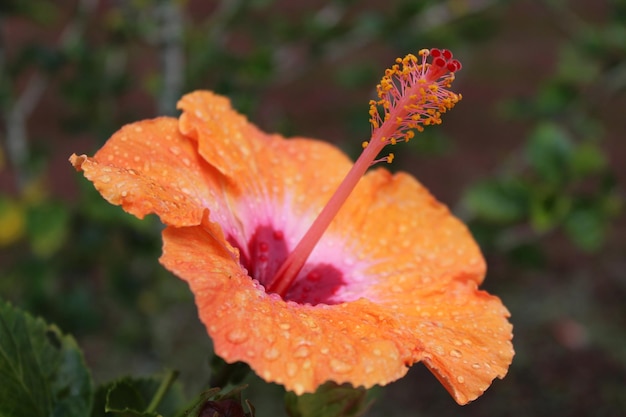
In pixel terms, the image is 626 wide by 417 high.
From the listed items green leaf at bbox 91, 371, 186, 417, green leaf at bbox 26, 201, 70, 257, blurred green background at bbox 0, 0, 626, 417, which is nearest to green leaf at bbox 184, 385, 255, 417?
green leaf at bbox 91, 371, 186, 417

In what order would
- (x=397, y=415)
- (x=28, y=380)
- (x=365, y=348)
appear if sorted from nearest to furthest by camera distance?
(x=365, y=348)
(x=28, y=380)
(x=397, y=415)

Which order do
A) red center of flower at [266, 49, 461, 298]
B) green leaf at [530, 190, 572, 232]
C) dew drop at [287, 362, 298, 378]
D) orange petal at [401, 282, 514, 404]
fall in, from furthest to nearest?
green leaf at [530, 190, 572, 232] < red center of flower at [266, 49, 461, 298] < orange petal at [401, 282, 514, 404] < dew drop at [287, 362, 298, 378]

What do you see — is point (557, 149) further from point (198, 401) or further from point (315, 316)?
point (198, 401)

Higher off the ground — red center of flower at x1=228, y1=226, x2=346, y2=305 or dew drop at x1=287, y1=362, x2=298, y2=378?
dew drop at x1=287, y1=362, x2=298, y2=378

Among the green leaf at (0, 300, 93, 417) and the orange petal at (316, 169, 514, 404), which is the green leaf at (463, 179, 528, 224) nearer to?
the orange petal at (316, 169, 514, 404)

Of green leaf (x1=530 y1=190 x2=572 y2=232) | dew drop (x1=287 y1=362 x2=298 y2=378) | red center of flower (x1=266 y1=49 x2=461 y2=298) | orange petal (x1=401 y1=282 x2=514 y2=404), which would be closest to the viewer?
dew drop (x1=287 y1=362 x2=298 y2=378)

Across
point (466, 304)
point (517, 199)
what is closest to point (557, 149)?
point (517, 199)
